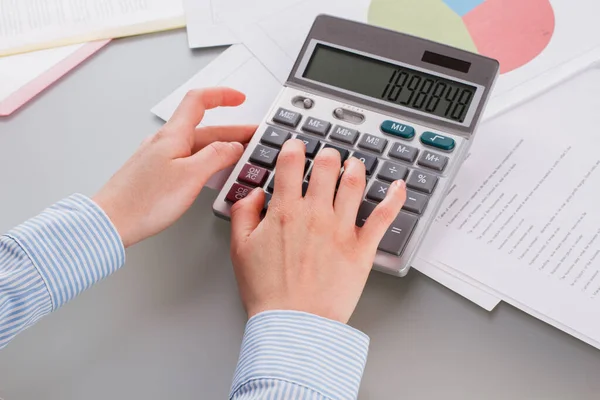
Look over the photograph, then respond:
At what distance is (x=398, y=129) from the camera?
22.2 inches

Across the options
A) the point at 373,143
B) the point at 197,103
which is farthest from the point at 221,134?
the point at 373,143

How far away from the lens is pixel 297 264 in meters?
0.49

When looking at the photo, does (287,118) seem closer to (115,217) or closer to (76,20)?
(115,217)

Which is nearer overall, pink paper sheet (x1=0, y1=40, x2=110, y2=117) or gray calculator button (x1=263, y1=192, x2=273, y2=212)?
gray calculator button (x1=263, y1=192, x2=273, y2=212)

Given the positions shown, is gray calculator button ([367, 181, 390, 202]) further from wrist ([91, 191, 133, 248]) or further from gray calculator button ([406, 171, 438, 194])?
wrist ([91, 191, 133, 248])

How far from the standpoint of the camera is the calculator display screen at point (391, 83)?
0.58m

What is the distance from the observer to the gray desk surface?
18.6 inches

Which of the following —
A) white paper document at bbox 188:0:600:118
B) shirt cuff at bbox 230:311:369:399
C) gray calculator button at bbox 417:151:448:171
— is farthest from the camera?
white paper document at bbox 188:0:600:118

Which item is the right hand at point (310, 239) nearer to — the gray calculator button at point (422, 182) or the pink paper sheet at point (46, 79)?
the gray calculator button at point (422, 182)

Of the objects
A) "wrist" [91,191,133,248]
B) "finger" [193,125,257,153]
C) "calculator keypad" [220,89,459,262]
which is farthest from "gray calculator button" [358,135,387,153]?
"wrist" [91,191,133,248]

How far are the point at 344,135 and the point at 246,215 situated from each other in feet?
0.37

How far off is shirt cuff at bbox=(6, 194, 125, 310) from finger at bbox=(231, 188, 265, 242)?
3.6 inches

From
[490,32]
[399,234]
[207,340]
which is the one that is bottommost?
[207,340]

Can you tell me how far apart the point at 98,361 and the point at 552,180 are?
15.7 inches
